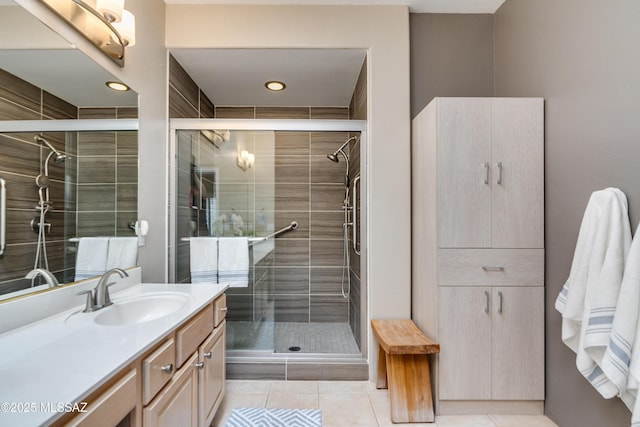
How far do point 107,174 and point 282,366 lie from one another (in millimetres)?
1721

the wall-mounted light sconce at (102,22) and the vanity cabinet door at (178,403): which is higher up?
the wall-mounted light sconce at (102,22)

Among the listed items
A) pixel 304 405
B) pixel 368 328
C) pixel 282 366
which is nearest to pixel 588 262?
pixel 368 328

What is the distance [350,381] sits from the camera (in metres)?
2.27

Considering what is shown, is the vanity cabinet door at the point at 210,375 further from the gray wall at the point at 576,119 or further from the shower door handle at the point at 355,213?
the gray wall at the point at 576,119

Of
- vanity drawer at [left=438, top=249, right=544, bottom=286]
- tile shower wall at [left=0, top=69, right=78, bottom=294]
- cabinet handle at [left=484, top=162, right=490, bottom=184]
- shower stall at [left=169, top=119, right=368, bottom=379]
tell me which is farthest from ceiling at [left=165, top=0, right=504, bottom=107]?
vanity drawer at [left=438, top=249, right=544, bottom=286]

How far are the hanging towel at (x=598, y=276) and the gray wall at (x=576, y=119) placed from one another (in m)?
0.10

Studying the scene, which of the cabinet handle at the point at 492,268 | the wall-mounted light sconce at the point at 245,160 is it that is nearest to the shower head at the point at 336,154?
the wall-mounted light sconce at the point at 245,160

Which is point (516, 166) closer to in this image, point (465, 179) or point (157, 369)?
point (465, 179)

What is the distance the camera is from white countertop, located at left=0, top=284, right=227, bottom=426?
26.8 inches

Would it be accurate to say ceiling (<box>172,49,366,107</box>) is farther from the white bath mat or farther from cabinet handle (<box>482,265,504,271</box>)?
the white bath mat

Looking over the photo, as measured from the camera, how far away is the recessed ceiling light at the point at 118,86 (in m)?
1.66

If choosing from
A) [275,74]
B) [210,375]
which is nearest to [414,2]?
[275,74]

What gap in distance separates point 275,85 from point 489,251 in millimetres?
2324

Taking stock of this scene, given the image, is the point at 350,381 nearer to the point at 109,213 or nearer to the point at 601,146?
the point at 109,213
